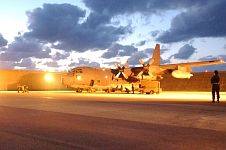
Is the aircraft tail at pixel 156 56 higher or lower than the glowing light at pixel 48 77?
higher

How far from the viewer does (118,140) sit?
11.7 meters

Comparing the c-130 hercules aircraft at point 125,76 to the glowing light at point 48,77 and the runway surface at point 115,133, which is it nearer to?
the glowing light at point 48,77

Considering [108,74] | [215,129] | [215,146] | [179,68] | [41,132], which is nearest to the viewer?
[215,146]

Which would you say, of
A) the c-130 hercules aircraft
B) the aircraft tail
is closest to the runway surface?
the c-130 hercules aircraft

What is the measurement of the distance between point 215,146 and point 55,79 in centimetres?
7216

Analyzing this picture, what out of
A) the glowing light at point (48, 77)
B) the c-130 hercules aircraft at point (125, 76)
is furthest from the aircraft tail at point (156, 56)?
the glowing light at point (48, 77)

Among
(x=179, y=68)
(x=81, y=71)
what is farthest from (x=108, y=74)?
(x=179, y=68)

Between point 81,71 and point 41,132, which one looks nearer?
point 41,132

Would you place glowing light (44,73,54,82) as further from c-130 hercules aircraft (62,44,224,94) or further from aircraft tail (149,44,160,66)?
aircraft tail (149,44,160,66)

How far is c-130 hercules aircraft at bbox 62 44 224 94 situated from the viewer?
5103 centimetres

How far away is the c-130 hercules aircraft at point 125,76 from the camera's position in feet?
167

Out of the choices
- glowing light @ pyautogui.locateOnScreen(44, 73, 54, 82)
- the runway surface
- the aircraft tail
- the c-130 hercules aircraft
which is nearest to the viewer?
the runway surface

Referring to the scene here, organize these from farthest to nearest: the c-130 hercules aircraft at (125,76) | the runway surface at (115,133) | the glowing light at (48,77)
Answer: the glowing light at (48,77) → the c-130 hercules aircraft at (125,76) → the runway surface at (115,133)

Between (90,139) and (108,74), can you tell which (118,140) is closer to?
(90,139)
